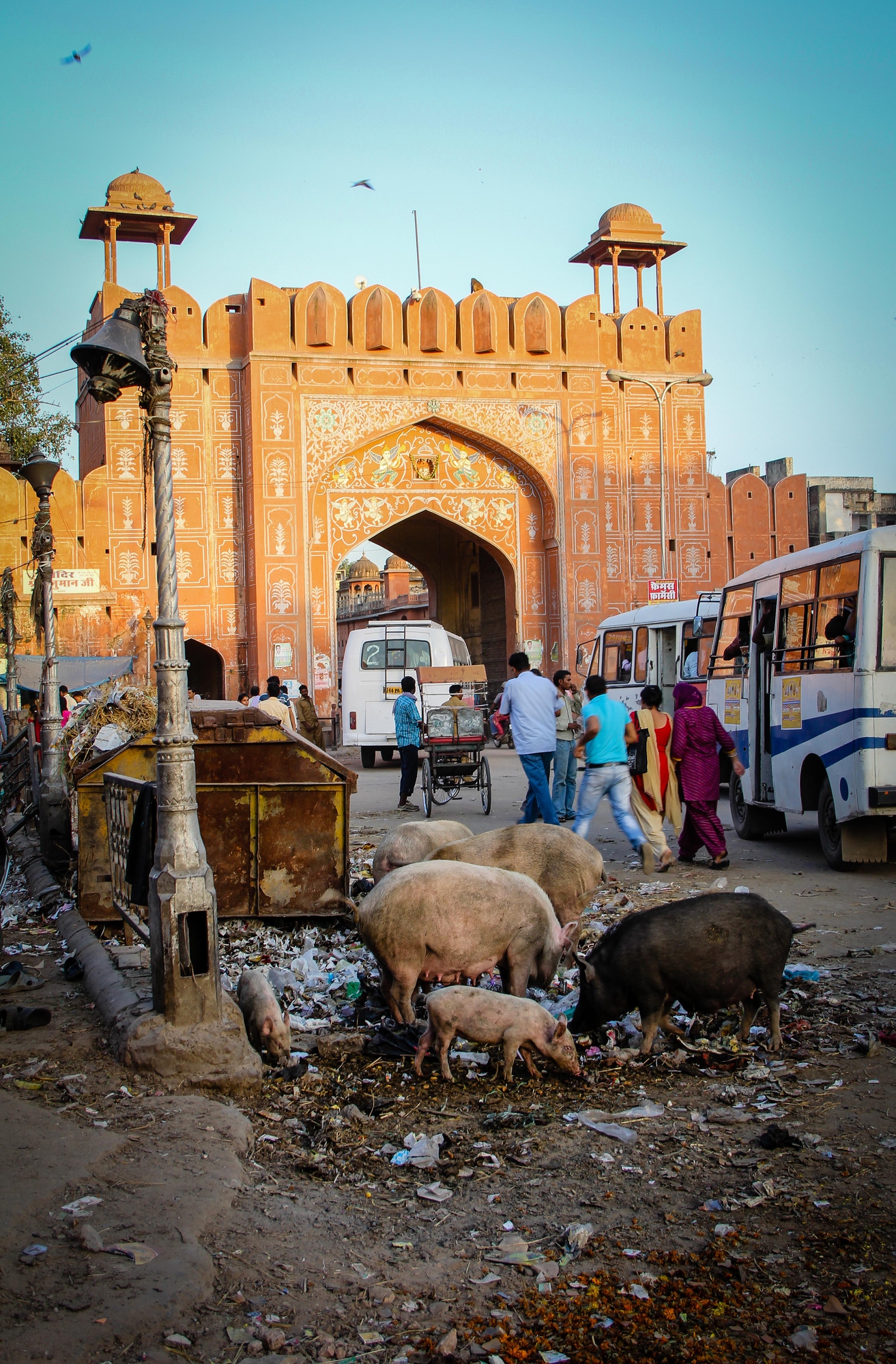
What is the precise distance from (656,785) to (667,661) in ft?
25.2

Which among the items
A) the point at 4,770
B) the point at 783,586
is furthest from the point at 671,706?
the point at 4,770

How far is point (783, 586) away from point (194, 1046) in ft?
25.4

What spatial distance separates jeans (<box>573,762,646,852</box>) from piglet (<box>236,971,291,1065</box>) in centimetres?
469

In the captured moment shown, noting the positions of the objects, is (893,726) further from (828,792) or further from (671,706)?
(671,706)

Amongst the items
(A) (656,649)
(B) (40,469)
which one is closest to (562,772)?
(A) (656,649)

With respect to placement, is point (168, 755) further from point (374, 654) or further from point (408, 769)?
point (374, 654)

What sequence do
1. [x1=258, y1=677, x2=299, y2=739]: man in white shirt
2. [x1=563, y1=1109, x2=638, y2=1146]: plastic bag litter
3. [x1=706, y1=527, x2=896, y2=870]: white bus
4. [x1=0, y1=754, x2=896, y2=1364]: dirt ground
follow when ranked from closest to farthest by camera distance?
[x1=0, y1=754, x2=896, y2=1364]: dirt ground → [x1=563, y1=1109, x2=638, y2=1146]: plastic bag litter → [x1=706, y1=527, x2=896, y2=870]: white bus → [x1=258, y1=677, x2=299, y2=739]: man in white shirt

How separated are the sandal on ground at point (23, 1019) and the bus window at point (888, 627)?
21.1ft

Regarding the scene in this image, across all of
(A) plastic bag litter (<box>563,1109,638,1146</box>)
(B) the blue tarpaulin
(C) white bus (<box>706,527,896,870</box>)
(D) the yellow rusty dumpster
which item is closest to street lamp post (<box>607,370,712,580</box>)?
(B) the blue tarpaulin

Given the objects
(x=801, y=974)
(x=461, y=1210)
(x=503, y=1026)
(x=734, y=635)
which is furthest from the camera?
(x=734, y=635)

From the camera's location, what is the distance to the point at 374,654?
2111 centimetres

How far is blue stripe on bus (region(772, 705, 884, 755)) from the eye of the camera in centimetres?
882

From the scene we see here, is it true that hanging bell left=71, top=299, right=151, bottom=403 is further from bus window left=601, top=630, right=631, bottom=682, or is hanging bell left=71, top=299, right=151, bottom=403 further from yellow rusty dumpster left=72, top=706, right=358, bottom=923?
bus window left=601, top=630, right=631, bottom=682

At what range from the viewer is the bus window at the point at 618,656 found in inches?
714
